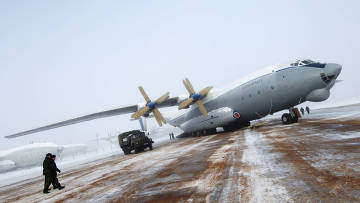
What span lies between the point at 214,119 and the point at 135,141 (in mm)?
7552

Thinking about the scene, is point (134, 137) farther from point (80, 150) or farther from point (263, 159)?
point (80, 150)

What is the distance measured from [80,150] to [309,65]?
67.8m

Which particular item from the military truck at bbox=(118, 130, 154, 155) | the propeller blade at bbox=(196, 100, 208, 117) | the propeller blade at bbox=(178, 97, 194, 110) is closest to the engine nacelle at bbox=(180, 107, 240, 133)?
the propeller blade at bbox=(196, 100, 208, 117)

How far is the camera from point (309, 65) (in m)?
15.5

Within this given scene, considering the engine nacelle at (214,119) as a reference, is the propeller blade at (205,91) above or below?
above

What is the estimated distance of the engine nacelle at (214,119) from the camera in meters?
19.5

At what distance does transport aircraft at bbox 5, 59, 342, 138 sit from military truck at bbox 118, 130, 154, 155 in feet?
10.5

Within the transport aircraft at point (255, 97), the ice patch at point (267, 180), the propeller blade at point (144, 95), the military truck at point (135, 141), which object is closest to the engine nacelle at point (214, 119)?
the transport aircraft at point (255, 97)

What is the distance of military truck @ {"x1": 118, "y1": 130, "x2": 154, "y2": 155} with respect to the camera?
677 inches

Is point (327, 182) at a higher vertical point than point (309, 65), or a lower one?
lower

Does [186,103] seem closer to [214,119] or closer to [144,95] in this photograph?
[214,119]

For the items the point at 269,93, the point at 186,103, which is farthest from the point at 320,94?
the point at 186,103

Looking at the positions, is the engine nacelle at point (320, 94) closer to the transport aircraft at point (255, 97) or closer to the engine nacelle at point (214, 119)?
the transport aircraft at point (255, 97)

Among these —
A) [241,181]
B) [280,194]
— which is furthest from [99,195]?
[280,194]
